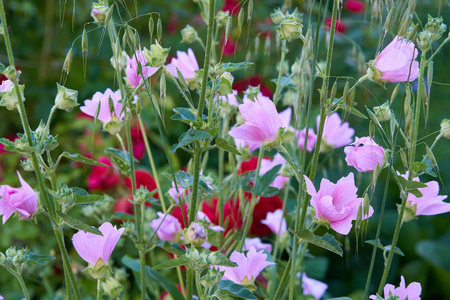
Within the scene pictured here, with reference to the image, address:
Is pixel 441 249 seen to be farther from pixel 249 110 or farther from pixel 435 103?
pixel 249 110

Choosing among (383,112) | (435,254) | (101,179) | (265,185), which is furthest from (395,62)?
(435,254)

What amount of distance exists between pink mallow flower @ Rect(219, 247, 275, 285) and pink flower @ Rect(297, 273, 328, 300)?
166mm

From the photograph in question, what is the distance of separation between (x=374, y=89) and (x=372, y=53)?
0.31 ft

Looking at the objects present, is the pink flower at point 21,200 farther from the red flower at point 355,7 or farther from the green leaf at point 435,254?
the red flower at point 355,7

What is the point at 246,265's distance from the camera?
426 millimetres

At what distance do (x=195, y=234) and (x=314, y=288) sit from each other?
257 millimetres

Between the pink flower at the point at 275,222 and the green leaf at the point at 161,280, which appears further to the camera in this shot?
the pink flower at the point at 275,222

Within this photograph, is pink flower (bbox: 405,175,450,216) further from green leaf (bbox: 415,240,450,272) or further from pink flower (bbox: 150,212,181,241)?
green leaf (bbox: 415,240,450,272)

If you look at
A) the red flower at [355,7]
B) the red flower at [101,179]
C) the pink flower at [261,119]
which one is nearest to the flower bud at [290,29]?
the pink flower at [261,119]

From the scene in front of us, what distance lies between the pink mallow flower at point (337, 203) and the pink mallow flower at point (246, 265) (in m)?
0.07

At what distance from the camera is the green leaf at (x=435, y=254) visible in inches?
38.6

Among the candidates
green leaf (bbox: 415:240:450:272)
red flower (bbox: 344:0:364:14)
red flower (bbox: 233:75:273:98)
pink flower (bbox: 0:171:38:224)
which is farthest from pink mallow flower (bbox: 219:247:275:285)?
red flower (bbox: 344:0:364:14)

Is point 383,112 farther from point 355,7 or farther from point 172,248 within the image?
→ point 355,7

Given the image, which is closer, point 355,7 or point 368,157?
point 368,157
